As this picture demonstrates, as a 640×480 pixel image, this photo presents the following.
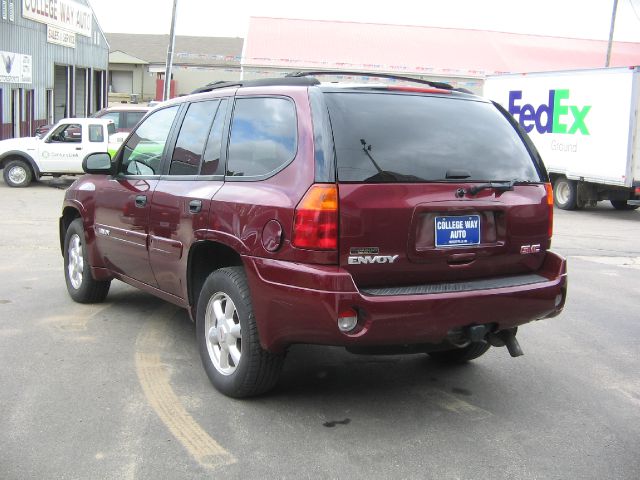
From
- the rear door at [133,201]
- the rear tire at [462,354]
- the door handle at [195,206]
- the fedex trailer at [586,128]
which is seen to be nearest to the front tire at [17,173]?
the fedex trailer at [586,128]

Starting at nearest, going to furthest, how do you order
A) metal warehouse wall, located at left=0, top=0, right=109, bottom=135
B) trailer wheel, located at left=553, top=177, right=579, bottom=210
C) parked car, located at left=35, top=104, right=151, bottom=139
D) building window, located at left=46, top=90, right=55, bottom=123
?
trailer wheel, located at left=553, top=177, right=579, bottom=210
parked car, located at left=35, top=104, right=151, bottom=139
metal warehouse wall, located at left=0, top=0, right=109, bottom=135
building window, located at left=46, top=90, right=55, bottom=123

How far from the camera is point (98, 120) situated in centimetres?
1862

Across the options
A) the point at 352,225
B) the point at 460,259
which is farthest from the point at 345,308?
the point at 460,259

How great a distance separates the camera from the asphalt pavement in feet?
11.8

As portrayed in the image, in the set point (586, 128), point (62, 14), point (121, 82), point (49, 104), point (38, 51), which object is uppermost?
point (62, 14)

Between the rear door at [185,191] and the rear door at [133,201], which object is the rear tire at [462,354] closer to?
the rear door at [185,191]

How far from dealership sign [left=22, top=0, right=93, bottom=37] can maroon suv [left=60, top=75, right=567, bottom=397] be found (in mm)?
24959

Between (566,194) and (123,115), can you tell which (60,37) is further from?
(566,194)

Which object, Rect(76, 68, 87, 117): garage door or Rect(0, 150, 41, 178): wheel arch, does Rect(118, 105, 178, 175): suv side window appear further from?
Rect(76, 68, 87, 117): garage door

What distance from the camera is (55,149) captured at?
18.5 metres

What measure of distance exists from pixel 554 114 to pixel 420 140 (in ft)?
49.6

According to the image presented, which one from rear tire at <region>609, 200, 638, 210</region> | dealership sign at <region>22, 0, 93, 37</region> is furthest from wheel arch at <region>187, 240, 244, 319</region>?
dealership sign at <region>22, 0, 93, 37</region>

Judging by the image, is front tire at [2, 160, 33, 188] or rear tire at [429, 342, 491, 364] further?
front tire at [2, 160, 33, 188]

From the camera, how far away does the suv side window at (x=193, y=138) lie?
195 inches
